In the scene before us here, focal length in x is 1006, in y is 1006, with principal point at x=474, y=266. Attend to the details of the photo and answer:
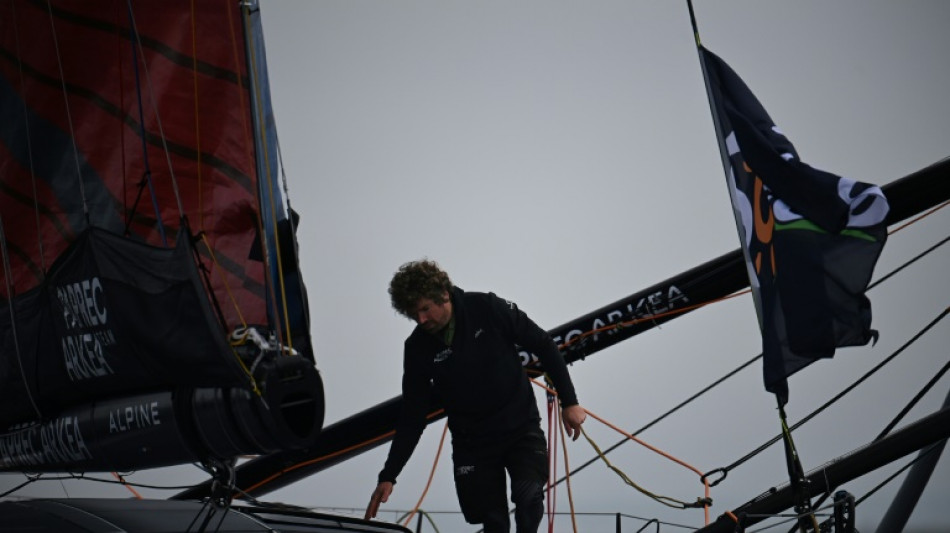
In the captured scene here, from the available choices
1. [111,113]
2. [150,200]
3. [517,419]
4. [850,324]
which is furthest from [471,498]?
[111,113]

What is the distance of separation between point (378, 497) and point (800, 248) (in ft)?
5.78

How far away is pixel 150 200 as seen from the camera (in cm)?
423

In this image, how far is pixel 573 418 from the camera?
3672 mm

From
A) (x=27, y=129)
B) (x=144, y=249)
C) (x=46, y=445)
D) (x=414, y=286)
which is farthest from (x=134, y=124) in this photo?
(x=414, y=286)

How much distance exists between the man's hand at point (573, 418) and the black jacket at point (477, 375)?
5 cm

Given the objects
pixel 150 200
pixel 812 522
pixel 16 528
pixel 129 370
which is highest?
pixel 150 200

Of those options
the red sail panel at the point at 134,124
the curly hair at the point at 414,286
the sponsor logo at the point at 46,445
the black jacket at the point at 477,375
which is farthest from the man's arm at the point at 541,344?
the sponsor logo at the point at 46,445

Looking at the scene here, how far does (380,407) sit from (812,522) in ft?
7.63

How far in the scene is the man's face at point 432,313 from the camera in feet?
12.2

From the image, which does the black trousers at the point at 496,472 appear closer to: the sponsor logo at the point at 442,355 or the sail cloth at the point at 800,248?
the sponsor logo at the point at 442,355

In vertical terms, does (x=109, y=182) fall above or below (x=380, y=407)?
above

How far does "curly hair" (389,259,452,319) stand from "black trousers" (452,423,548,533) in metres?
0.59

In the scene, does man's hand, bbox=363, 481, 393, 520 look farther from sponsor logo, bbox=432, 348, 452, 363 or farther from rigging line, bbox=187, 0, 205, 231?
rigging line, bbox=187, 0, 205, 231

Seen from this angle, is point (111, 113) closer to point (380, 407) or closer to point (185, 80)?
point (185, 80)
